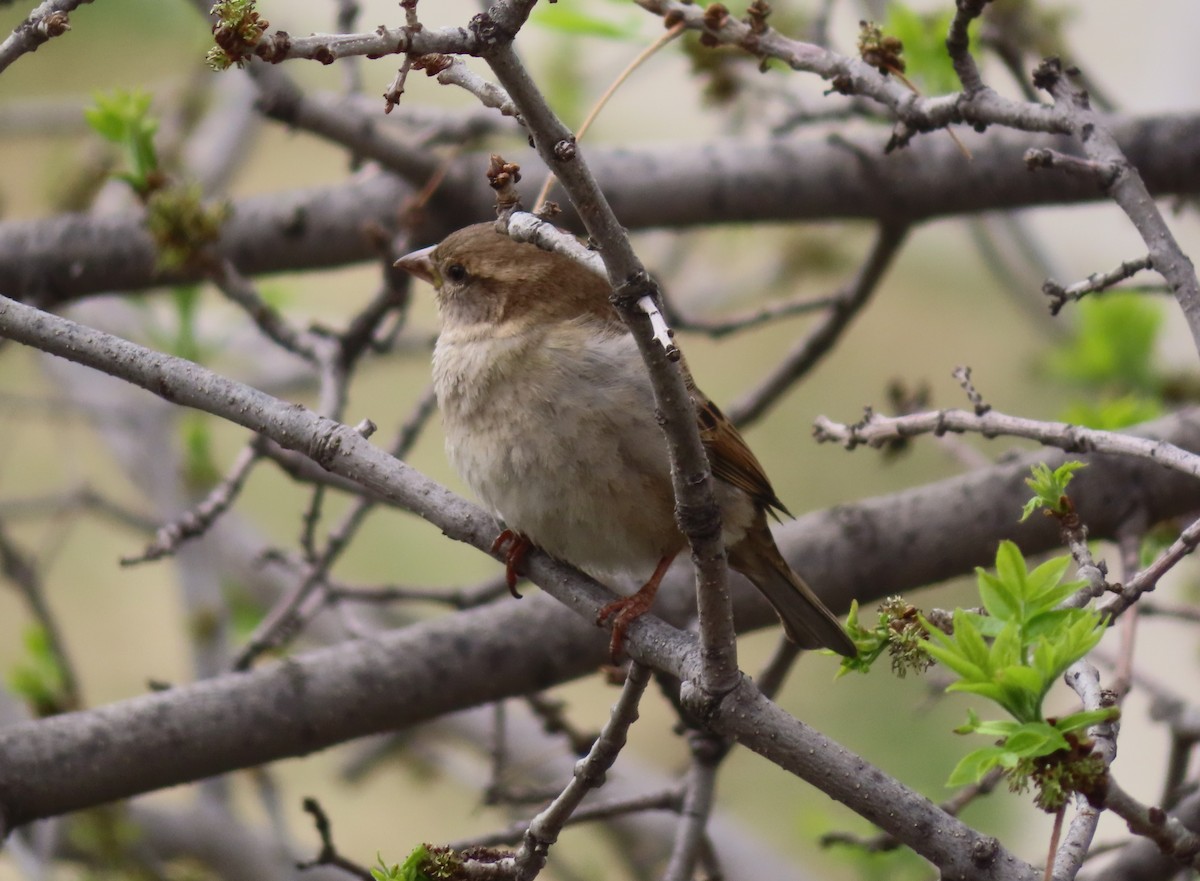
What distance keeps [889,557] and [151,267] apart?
2.45m

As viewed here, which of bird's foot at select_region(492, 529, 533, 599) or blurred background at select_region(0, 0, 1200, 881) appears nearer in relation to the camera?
bird's foot at select_region(492, 529, 533, 599)

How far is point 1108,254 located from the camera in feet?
25.8

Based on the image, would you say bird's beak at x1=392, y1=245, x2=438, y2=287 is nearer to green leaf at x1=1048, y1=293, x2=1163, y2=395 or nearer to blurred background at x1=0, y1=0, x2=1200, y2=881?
blurred background at x1=0, y1=0, x2=1200, y2=881

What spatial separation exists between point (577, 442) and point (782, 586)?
31.8 inches

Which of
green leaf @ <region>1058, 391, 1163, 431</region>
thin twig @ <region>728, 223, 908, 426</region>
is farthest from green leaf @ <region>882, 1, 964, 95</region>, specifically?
green leaf @ <region>1058, 391, 1163, 431</region>

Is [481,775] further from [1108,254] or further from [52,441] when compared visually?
[52,441]

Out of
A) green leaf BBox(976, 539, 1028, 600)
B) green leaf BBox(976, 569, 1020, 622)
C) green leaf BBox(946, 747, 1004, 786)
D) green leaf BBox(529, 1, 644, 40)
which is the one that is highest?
green leaf BBox(529, 1, 644, 40)

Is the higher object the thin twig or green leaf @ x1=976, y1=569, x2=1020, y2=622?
the thin twig

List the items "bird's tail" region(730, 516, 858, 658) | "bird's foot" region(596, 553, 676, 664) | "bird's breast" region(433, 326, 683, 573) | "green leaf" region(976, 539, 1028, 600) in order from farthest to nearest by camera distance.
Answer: "bird's tail" region(730, 516, 858, 658), "bird's breast" region(433, 326, 683, 573), "bird's foot" region(596, 553, 676, 664), "green leaf" region(976, 539, 1028, 600)

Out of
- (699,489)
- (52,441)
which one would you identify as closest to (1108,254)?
(699,489)

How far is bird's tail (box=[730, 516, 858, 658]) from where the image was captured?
3570mm

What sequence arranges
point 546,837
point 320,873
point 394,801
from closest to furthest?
point 546,837, point 320,873, point 394,801

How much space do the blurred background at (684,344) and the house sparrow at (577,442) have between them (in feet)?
3.45

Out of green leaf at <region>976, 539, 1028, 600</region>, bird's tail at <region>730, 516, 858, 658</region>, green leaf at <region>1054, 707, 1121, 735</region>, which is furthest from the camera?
bird's tail at <region>730, 516, 858, 658</region>
